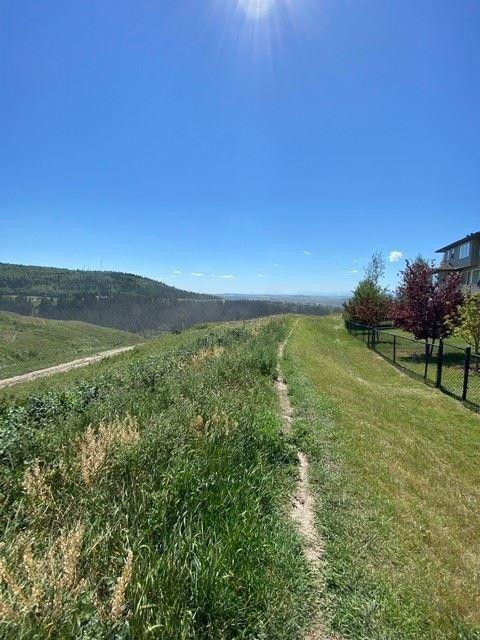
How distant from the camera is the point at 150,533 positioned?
2.70 metres

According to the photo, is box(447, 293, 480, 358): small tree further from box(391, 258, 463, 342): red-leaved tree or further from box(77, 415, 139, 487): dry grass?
box(77, 415, 139, 487): dry grass

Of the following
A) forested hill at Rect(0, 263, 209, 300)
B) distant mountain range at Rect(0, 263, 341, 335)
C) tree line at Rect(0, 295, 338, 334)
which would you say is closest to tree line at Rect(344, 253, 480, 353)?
distant mountain range at Rect(0, 263, 341, 335)

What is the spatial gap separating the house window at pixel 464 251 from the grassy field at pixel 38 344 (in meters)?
46.7

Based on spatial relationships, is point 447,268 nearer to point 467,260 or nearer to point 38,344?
point 467,260

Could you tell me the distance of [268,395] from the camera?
A: 26.3ft

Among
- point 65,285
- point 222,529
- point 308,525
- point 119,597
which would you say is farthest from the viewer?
point 65,285

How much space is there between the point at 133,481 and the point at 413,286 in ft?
71.1

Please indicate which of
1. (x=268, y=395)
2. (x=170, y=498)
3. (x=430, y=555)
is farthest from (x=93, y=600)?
(x=268, y=395)

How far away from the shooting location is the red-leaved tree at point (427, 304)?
20.0 metres

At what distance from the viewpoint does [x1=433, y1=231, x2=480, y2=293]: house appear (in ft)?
120

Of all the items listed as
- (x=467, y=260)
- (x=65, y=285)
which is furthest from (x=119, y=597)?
(x=65, y=285)

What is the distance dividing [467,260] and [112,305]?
414ft

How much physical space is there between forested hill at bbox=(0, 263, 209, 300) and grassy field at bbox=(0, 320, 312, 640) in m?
165

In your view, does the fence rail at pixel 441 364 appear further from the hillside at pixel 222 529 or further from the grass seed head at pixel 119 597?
the grass seed head at pixel 119 597
